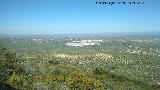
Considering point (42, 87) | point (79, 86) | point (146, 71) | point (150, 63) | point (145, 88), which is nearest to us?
point (42, 87)

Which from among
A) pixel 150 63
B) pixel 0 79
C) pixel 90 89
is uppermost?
pixel 0 79

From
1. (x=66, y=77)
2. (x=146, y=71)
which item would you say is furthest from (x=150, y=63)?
(x=66, y=77)

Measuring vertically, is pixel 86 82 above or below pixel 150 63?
above

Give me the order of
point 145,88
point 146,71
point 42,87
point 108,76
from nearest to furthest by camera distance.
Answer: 1. point 42,87
2. point 145,88
3. point 108,76
4. point 146,71

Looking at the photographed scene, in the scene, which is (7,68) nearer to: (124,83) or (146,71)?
(124,83)

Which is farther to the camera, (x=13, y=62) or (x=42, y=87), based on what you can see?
(x=13, y=62)

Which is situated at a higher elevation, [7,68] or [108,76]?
[7,68]

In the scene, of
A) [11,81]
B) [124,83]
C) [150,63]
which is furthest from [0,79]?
[150,63]

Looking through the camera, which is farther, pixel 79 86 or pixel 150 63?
pixel 150 63

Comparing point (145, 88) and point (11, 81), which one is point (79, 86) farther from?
point (145, 88)
